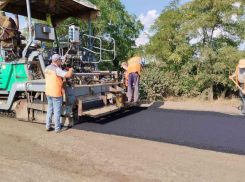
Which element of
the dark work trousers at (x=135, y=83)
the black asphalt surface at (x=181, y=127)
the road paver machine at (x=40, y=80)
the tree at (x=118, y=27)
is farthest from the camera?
the tree at (x=118, y=27)

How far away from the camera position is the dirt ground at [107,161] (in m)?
2.60

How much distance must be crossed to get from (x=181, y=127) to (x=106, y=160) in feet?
6.24

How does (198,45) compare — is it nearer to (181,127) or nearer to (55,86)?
(181,127)

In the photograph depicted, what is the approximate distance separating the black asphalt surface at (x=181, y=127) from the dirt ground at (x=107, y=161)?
0.17m

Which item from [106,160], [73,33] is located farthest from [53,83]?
[106,160]

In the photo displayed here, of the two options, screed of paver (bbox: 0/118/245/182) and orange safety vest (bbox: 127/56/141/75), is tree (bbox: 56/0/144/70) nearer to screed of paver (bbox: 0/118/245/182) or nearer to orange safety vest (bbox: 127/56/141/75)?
orange safety vest (bbox: 127/56/141/75)

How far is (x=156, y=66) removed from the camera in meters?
9.91

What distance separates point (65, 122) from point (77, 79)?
1008 mm

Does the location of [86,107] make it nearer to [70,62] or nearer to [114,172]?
[70,62]

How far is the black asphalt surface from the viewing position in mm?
3570

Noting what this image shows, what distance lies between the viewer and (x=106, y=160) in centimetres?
306

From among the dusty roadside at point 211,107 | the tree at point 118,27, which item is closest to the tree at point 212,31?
the dusty roadside at point 211,107

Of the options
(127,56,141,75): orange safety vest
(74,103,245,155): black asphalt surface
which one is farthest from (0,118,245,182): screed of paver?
(127,56,141,75): orange safety vest

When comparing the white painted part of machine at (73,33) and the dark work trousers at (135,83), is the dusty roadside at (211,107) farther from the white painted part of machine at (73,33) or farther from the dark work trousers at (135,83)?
the white painted part of machine at (73,33)
